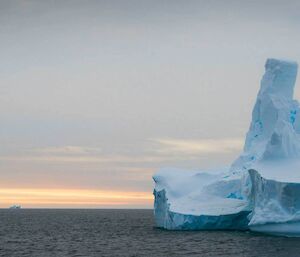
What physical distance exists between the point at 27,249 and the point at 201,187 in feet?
57.4

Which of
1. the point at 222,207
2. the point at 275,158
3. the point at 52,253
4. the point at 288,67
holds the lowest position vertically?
the point at 52,253

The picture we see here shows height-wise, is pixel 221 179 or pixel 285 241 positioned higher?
pixel 221 179

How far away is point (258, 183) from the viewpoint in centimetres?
4616

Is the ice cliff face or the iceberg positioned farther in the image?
the ice cliff face

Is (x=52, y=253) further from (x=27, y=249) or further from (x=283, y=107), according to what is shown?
(x=283, y=107)

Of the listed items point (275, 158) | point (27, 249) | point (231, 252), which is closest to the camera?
point (231, 252)

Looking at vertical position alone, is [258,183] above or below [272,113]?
below

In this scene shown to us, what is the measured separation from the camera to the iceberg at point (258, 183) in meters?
43.7

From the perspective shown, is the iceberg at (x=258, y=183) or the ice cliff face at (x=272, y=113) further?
the ice cliff face at (x=272, y=113)

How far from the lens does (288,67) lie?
52969 millimetres

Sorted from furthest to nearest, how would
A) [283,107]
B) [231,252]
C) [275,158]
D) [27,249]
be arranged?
[283,107], [275,158], [27,249], [231,252]

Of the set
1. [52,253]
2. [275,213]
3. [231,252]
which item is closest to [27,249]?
[52,253]

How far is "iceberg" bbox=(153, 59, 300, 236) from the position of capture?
43.7 meters

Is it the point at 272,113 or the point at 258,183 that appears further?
the point at 272,113
